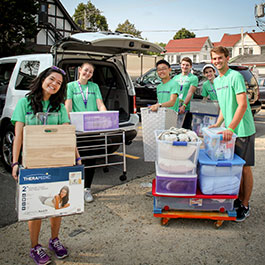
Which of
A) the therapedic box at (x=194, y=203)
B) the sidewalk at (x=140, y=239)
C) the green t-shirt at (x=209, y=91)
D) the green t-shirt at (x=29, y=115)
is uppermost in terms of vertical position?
the green t-shirt at (x=209, y=91)

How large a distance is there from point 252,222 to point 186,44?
58.2m

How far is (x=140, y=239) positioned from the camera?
9.67ft

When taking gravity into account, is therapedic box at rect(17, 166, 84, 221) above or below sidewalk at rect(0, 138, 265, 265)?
above

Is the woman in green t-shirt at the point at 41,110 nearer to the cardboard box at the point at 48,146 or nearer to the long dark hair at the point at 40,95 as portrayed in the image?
the long dark hair at the point at 40,95

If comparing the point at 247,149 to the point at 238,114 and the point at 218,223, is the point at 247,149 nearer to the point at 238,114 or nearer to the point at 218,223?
the point at 238,114

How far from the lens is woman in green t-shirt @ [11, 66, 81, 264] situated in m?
2.43

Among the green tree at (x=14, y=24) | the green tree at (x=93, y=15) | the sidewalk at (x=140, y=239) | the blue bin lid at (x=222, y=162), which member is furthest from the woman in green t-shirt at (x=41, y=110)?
the green tree at (x=93, y=15)

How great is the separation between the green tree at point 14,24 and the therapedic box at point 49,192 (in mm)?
13158

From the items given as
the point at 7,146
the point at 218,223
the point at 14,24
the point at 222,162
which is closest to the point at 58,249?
the point at 218,223

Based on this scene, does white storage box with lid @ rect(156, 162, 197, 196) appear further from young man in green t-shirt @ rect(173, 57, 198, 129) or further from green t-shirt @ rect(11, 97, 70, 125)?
young man in green t-shirt @ rect(173, 57, 198, 129)

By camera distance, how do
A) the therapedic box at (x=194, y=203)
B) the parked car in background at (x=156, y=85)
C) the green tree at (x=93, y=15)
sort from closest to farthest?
the therapedic box at (x=194, y=203)
the parked car in background at (x=156, y=85)
the green tree at (x=93, y=15)

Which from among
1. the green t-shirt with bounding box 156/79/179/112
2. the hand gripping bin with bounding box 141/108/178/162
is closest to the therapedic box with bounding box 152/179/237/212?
the hand gripping bin with bounding box 141/108/178/162

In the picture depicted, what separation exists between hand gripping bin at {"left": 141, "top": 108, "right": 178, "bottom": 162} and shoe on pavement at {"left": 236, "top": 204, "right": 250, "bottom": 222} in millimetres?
1275

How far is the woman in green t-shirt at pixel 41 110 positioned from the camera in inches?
95.6
